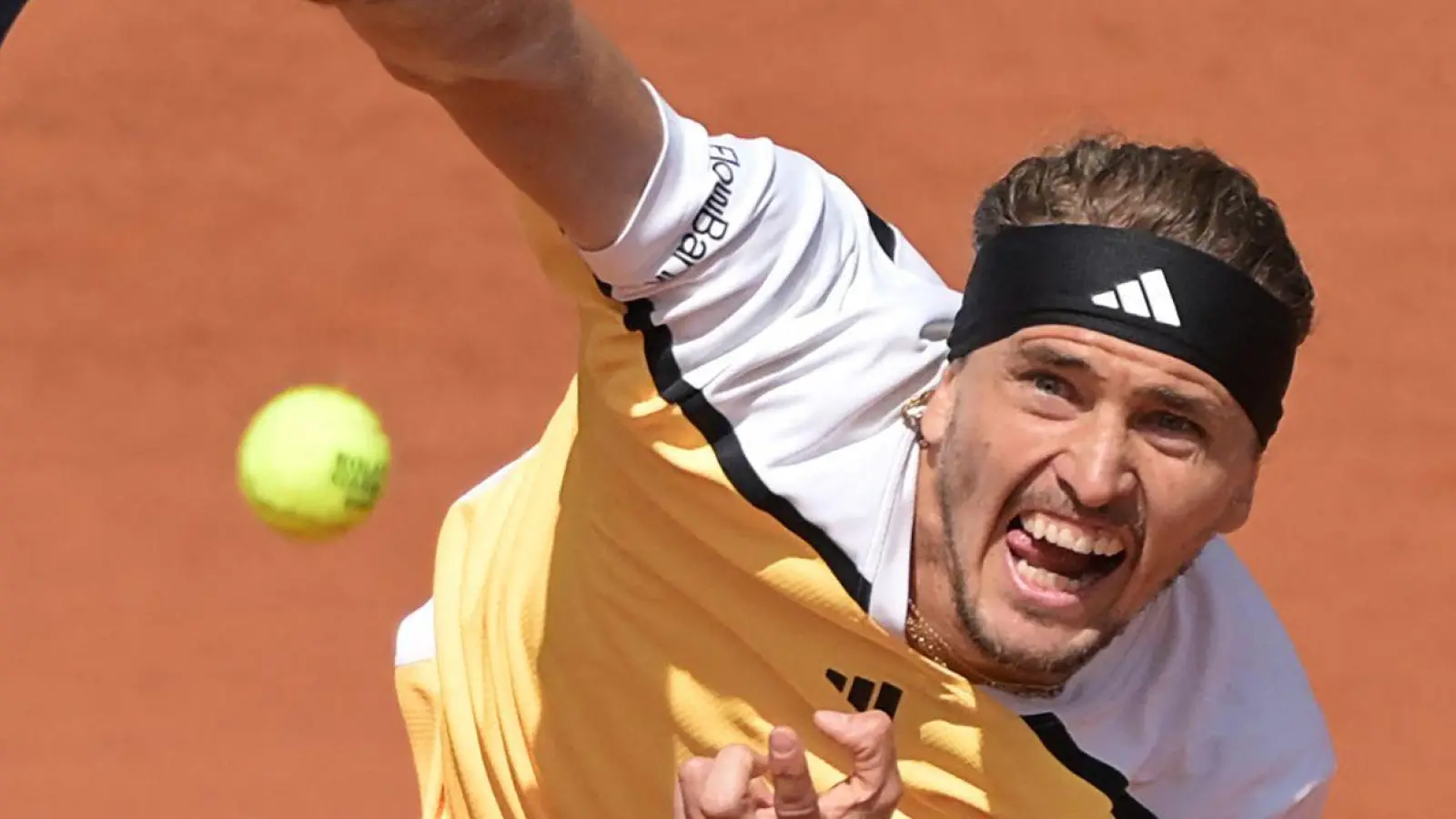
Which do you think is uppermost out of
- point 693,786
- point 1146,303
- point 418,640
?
point 1146,303

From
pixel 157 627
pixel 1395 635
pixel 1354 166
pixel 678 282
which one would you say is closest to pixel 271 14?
pixel 157 627

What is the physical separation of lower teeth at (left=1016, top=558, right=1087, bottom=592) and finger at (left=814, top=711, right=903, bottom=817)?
34 centimetres

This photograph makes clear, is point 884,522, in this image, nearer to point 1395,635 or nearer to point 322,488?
point 322,488

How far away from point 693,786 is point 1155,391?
2.14ft

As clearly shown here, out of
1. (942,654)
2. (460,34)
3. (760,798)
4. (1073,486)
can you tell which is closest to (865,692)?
(942,654)

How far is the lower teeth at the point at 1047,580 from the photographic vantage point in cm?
217

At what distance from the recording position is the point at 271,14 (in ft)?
19.8

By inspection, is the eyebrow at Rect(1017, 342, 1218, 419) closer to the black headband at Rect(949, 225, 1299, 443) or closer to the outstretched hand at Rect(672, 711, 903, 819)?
the black headband at Rect(949, 225, 1299, 443)

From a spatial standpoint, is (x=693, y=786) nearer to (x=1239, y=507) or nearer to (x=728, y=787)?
(x=728, y=787)

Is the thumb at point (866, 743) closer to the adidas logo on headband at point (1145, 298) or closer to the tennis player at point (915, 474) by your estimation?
the tennis player at point (915, 474)

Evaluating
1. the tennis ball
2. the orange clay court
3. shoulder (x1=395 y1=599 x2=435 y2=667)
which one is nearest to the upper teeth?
shoulder (x1=395 y1=599 x2=435 y2=667)

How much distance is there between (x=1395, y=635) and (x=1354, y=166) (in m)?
1.45

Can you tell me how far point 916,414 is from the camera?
7.50 ft

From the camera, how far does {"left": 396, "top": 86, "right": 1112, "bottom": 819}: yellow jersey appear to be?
7.09 feet
